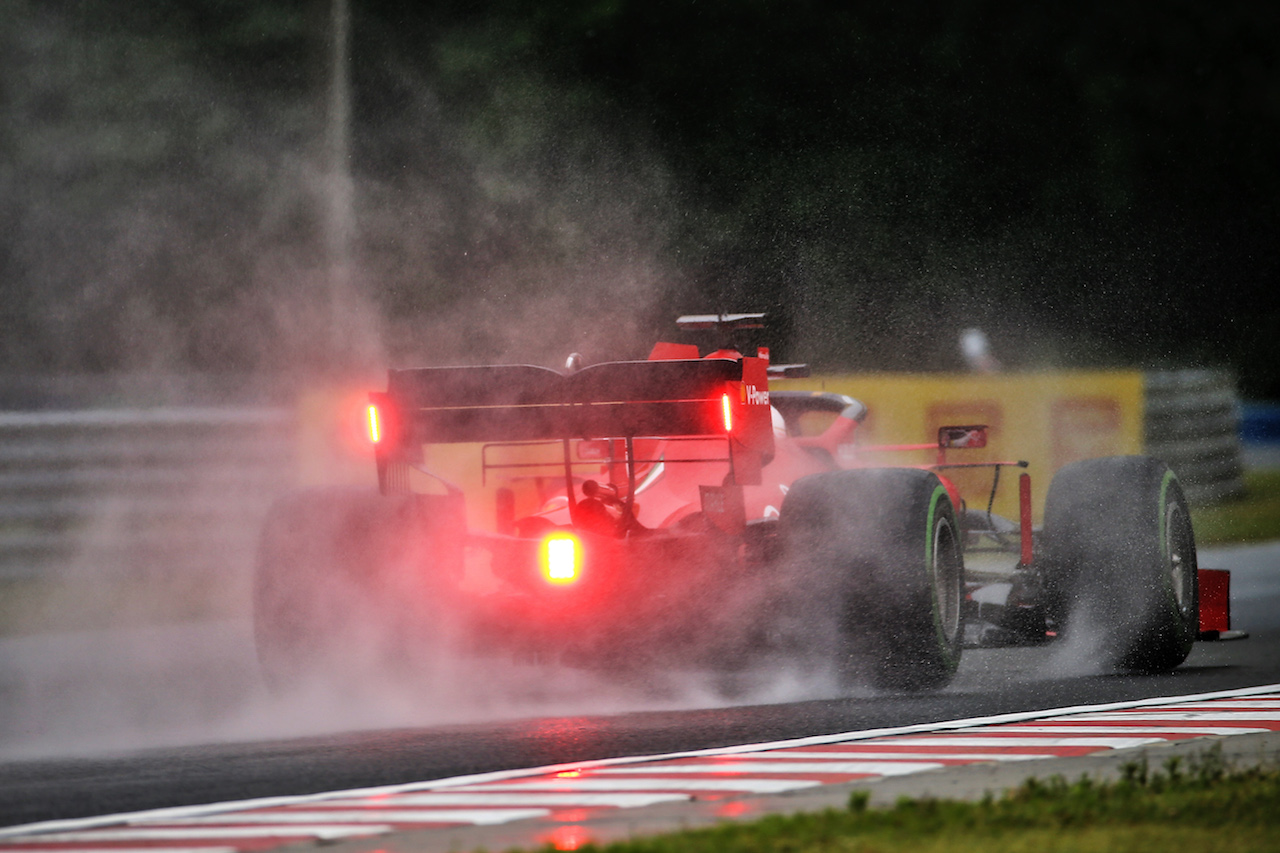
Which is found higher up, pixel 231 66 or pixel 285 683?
pixel 231 66

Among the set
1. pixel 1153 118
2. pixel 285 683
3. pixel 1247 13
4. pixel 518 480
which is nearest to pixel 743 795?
pixel 285 683

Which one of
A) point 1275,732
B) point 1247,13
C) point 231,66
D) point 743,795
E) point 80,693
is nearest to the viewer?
point 743,795

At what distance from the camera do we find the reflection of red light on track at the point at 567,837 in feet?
17.2

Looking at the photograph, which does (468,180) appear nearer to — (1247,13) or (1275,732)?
(1247,13)

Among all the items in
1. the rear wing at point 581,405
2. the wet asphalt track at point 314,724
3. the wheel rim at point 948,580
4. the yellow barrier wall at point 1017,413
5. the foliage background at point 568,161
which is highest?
the foliage background at point 568,161

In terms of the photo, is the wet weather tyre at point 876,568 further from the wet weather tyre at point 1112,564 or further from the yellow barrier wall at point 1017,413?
the yellow barrier wall at point 1017,413

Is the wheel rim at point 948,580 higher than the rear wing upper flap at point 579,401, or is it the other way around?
the rear wing upper flap at point 579,401

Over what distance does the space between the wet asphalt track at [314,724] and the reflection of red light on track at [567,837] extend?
1.15 m

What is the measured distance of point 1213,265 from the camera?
2819cm

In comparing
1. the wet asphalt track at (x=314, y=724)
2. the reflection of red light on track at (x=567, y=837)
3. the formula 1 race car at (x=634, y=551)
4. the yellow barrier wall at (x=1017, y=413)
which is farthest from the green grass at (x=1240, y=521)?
the reflection of red light on track at (x=567, y=837)

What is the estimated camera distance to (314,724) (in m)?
8.45

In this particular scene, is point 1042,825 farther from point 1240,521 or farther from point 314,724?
point 1240,521

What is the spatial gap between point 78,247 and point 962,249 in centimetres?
1000

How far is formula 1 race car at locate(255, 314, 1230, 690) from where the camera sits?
842cm
